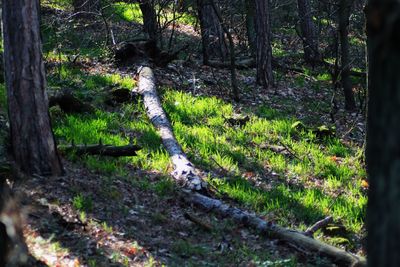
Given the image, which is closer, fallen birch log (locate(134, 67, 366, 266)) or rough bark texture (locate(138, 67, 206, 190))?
fallen birch log (locate(134, 67, 366, 266))

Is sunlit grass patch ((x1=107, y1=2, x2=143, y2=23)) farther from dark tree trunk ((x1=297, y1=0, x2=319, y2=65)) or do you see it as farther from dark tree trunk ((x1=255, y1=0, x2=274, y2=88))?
dark tree trunk ((x1=255, y1=0, x2=274, y2=88))

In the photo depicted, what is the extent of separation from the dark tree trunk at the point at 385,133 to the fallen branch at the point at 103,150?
6.11m

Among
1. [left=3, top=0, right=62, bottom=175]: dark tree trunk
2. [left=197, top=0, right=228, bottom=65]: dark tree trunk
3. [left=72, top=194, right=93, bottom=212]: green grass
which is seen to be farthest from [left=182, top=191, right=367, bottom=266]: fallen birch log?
[left=197, top=0, right=228, bottom=65]: dark tree trunk

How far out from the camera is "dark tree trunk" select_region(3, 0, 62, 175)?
245 inches

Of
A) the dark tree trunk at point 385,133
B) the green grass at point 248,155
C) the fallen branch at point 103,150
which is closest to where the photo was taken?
the dark tree trunk at point 385,133

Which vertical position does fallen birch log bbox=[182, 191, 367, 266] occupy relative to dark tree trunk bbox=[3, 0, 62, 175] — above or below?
below

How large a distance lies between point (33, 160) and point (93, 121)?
2.79m

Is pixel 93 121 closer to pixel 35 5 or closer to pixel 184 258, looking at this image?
pixel 35 5

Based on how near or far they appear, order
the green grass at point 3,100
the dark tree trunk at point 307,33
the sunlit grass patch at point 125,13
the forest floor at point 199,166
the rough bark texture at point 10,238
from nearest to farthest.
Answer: the rough bark texture at point 10,238 → the forest floor at point 199,166 → the green grass at point 3,100 → the dark tree trunk at point 307,33 → the sunlit grass patch at point 125,13

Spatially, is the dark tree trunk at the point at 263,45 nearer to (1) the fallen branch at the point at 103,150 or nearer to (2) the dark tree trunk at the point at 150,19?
(2) the dark tree trunk at the point at 150,19

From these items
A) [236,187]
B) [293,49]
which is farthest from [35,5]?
[293,49]

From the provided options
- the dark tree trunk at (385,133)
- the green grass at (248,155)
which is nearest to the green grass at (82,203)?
the green grass at (248,155)

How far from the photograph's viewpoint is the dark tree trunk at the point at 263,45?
13.8 m

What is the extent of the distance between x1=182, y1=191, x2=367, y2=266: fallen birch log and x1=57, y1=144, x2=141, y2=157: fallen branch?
1.13m
